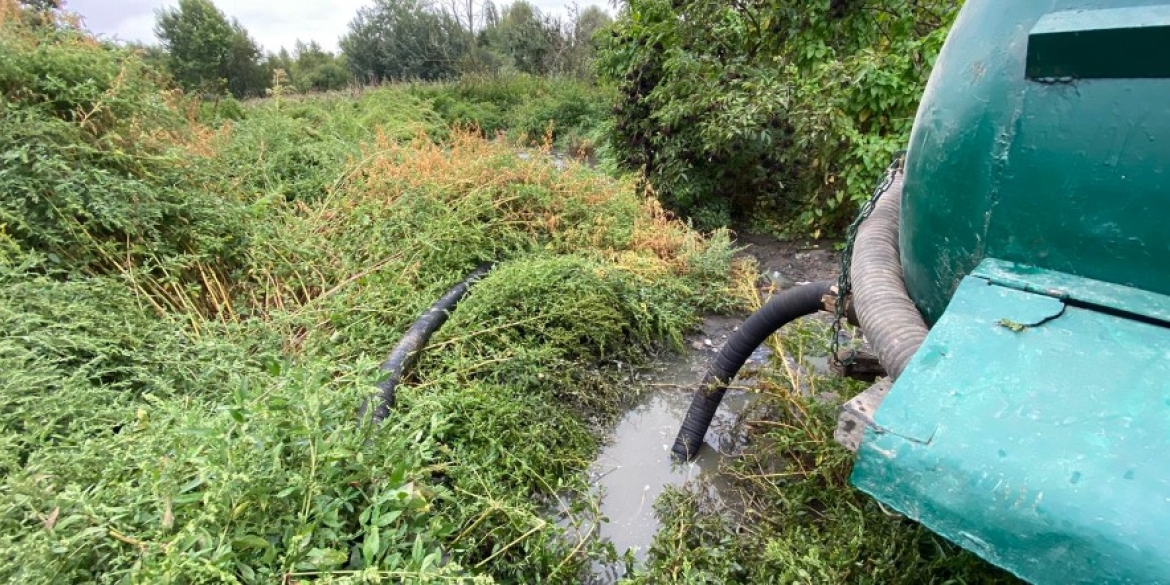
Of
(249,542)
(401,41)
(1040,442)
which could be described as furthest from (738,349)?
(401,41)

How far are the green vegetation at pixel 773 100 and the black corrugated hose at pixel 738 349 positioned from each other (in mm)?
3329

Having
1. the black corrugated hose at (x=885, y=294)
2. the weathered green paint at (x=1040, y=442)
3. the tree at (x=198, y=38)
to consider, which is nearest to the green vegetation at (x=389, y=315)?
the black corrugated hose at (x=885, y=294)

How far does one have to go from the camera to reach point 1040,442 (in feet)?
2.96

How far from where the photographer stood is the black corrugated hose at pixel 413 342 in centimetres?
279

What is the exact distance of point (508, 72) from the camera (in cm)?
1806

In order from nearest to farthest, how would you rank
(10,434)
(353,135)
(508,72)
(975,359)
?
(975,359) < (10,434) < (353,135) < (508,72)

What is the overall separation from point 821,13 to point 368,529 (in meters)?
6.58

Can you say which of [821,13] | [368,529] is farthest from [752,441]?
[821,13]

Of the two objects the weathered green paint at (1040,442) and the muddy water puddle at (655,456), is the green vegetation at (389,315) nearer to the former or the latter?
the muddy water puddle at (655,456)

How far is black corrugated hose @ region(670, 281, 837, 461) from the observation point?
2.51m

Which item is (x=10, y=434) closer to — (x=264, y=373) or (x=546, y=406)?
(x=264, y=373)

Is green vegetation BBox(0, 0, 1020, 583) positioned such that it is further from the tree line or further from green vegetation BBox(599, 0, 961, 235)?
the tree line

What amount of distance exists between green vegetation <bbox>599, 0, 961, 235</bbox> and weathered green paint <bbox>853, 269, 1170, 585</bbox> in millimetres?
4736

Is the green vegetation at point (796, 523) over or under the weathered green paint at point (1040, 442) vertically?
under
